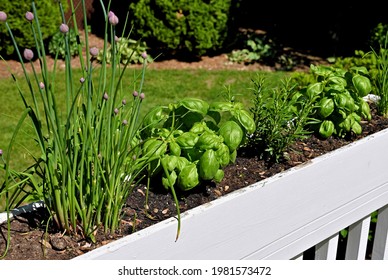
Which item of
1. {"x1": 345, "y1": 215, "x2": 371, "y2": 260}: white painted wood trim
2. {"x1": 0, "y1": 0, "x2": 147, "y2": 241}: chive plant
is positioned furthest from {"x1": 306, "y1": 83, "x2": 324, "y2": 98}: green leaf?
{"x1": 0, "y1": 0, "x2": 147, "y2": 241}: chive plant

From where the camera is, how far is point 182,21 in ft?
22.5

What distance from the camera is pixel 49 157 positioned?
5.22 ft

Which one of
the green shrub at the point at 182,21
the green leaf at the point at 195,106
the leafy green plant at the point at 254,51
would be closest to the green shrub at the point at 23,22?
the green shrub at the point at 182,21

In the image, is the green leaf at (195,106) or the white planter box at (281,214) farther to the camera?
the green leaf at (195,106)

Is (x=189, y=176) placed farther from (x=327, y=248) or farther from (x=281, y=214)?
(x=327, y=248)

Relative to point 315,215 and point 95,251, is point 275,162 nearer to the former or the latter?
point 315,215

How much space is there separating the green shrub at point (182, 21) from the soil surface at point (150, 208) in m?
4.61

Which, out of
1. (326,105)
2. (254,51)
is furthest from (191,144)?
(254,51)

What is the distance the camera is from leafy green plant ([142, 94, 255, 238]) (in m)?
1.80

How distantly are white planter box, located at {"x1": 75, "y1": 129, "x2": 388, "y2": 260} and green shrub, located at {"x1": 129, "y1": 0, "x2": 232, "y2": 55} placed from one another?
15.5ft

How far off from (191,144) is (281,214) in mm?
395

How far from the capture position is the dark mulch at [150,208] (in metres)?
1.64

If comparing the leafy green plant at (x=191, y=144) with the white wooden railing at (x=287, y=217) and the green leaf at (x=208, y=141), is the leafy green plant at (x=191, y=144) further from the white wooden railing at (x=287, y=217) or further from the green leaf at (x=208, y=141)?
the white wooden railing at (x=287, y=217)

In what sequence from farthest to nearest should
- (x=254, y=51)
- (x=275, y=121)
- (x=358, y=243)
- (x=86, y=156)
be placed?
(x=254, y=51)
(x=358, y=243)
(x=275, y=121)
(x=86, y=156)
